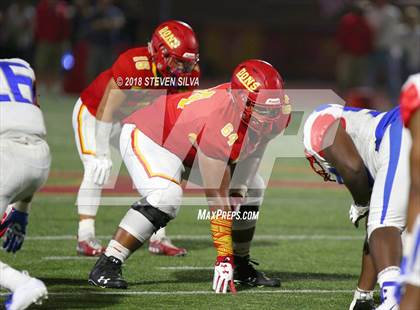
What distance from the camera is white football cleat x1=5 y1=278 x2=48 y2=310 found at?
5137mm

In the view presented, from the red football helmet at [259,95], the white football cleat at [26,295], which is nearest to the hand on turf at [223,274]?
the red football helmet at [259,95]

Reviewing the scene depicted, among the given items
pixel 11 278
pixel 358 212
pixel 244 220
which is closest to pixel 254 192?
pixel 244 220

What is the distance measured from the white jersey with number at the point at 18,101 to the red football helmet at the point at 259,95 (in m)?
1.32

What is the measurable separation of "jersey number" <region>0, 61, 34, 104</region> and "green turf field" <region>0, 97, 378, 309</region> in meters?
1.18

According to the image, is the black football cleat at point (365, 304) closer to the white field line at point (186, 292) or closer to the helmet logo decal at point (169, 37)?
the white field line at point (186, 292)

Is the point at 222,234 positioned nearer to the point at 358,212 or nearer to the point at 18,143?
the point at 358,212

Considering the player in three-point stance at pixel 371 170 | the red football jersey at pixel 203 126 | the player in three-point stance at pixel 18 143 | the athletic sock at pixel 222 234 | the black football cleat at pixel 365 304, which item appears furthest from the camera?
the red football jersey at pixel 203 126

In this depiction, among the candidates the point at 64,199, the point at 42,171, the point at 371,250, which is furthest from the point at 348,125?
the point at 64,199

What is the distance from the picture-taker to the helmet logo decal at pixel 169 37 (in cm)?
763

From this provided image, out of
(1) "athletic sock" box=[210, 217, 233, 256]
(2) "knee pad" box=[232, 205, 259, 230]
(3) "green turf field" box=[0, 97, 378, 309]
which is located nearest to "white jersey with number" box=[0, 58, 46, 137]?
(3) "green turf field" box=[0, 97, 378, 309]

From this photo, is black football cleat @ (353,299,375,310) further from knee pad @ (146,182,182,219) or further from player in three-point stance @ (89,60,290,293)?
knee pad @ (146,182,182,219)

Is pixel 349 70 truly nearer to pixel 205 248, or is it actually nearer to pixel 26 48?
pixel 26 48

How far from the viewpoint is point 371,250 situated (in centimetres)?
549

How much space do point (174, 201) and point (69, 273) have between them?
111 cm
